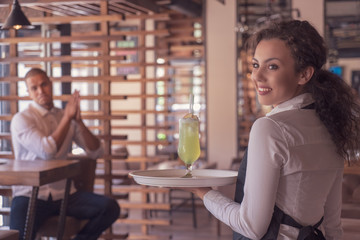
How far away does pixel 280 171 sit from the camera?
194 cm

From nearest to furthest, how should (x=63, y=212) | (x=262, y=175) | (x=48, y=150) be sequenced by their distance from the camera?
(x=262, y=175), (x=63, y=212), (x=48, y=150)

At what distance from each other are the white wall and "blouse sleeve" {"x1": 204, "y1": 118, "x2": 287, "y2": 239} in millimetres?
6261

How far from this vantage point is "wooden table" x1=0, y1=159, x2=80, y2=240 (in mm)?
3727

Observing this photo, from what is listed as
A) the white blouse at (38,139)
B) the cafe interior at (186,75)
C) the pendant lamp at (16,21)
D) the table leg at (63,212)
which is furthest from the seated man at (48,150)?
the cafe interior at (186,75)

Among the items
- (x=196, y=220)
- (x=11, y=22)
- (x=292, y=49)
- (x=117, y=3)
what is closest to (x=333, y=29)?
(x=196, y=220)

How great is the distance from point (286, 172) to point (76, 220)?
9.51 feet

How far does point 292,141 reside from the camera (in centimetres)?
193

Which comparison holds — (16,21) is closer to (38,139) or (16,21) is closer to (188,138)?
(38,139)

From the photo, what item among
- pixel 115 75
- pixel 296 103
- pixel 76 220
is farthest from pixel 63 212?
pixel 296 103

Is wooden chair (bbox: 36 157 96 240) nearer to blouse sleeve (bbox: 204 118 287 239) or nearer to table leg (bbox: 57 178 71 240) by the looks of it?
table leg (bbox: 57 178 71 240)

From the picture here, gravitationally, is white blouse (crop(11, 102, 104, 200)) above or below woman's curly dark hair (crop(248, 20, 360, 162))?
below

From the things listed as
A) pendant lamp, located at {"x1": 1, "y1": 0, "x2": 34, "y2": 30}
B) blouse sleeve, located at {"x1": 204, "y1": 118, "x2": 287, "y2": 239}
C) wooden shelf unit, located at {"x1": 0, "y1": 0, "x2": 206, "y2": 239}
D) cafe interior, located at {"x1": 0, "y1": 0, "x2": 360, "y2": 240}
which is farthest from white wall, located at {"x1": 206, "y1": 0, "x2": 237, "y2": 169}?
blouse sleeve, located at {"x1": 204, "y1": 118, "x2": 287, "y2": 239}

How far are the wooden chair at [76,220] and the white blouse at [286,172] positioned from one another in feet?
8.23

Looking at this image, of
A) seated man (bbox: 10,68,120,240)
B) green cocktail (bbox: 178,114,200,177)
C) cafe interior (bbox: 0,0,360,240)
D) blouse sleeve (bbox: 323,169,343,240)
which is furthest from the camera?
cafe interior (bbox: 0,0,360,240)
